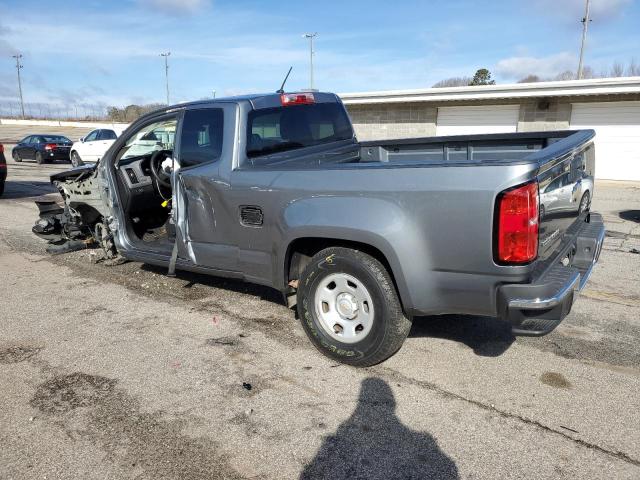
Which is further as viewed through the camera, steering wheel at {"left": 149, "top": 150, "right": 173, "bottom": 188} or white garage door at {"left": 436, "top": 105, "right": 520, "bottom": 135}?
white garage door at {"left": 436, "top": 105, "right": 520, "bottom": 135}

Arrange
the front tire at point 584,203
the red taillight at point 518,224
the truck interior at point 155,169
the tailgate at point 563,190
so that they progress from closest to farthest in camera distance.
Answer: the red taillight at point 518,224, the tailgate at point 563,190, the front tire at point 584,203, the truck interior at point 155,169

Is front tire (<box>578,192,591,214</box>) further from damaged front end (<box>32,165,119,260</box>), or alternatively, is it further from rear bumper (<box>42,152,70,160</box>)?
rear bumper (<box>42,152,70,160</box>)

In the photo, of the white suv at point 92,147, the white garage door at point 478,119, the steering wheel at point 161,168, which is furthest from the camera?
the white suv at point 92,147

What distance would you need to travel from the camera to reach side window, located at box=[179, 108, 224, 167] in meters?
4.16

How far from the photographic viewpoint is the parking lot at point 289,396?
261 cm

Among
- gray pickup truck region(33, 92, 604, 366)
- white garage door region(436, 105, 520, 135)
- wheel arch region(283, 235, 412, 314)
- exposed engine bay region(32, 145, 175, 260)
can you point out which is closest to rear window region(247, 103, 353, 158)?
gray pickup truck region(33, 92, 604, 366)

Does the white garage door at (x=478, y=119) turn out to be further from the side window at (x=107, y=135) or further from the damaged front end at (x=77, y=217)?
the damaged front end at (x=77, y=217)

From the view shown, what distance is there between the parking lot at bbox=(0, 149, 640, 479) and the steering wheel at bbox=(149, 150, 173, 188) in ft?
4.16

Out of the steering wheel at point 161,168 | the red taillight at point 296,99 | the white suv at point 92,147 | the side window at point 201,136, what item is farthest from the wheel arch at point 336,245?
the white suv at point 92,147

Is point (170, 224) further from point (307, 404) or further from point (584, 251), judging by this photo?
point (584, 251)

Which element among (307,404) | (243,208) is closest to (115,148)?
(243,208)

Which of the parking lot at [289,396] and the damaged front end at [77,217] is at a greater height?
the damaged front end at [77,217]

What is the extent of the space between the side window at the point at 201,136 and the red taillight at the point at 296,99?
1.93ft

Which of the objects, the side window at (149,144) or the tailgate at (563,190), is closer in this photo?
the tailgate at (563,190)
